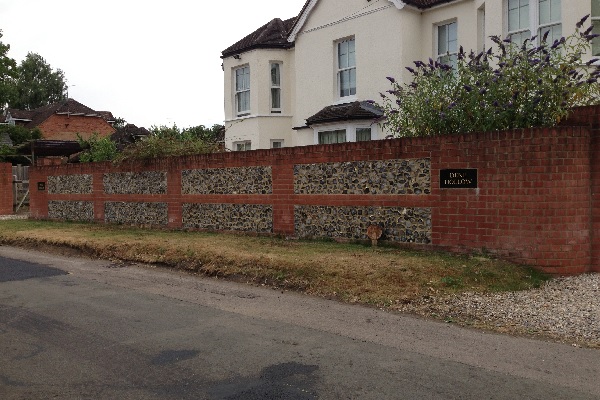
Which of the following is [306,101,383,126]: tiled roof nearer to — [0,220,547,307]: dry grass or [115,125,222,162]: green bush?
[115,125,222,162]: green bush

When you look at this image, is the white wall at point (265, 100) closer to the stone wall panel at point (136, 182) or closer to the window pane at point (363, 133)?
the window pane at point (363, 133)

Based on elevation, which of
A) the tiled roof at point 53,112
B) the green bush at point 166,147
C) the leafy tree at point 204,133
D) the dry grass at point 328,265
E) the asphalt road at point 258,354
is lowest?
the asphalt road at point 258,354

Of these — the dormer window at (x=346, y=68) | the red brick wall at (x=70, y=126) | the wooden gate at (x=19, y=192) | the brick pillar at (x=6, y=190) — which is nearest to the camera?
the dormer window at (x=346, y=68)

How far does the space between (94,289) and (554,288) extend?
22.8ft

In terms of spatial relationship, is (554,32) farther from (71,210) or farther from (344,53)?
(71,210)

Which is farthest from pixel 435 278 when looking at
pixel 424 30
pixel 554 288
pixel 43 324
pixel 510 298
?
pixel 424 30

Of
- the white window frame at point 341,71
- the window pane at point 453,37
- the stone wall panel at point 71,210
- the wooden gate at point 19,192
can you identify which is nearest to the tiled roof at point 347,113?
the white window frame at point 341,71

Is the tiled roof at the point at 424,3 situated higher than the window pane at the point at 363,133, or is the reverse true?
the tiled roof at the point at 424,3

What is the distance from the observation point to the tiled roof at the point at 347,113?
16.8m

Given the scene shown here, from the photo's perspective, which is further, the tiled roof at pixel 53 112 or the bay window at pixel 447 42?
the tiled roof at pixel 53 112

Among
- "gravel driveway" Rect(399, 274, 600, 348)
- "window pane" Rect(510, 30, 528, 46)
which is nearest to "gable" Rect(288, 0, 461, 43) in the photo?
"window pane" Rect(510, 30, 528, 46)

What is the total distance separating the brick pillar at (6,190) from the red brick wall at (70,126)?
24.6 metres

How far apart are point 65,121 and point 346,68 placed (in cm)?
3949

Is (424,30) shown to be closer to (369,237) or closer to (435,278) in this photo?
(369,237)
